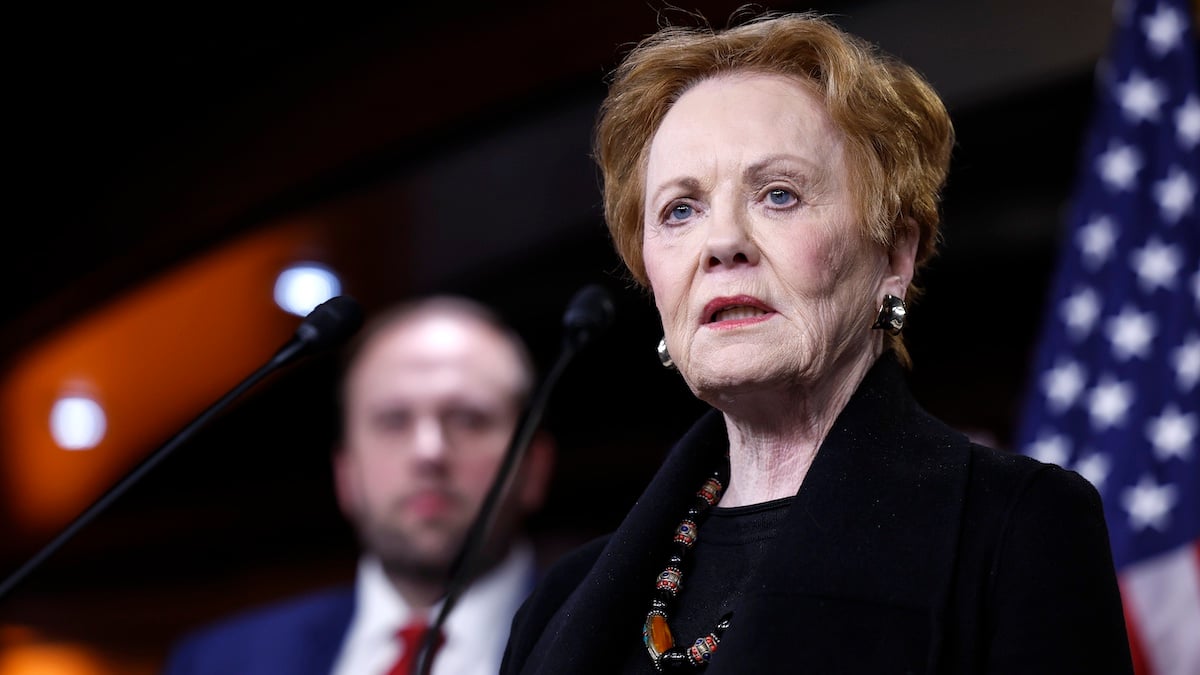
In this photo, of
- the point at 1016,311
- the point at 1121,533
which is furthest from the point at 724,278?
the point at 1016,311

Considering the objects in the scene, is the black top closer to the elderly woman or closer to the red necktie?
the elderly woman

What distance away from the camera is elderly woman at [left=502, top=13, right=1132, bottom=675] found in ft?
3.86

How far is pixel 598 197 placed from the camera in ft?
17.2

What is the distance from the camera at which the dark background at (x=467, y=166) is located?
14.5ft

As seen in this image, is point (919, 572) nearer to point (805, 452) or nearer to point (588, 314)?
point (805, 452)

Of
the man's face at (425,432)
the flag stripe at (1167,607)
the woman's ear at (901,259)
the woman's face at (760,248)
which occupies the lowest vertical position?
the flag stripe at (1167,607)

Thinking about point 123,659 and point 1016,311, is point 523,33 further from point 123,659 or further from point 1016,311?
point 123,659

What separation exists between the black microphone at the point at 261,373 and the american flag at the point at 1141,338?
1998mm

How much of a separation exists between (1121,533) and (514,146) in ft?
8.71

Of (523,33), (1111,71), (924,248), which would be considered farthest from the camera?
(523,33)

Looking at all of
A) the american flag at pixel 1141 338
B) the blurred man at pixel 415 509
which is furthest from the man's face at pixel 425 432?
the american flag at pixel 1141 338

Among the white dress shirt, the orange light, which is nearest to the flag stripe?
the white dress shirt

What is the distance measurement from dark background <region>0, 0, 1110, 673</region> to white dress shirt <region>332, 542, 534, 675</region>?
53.6 inches

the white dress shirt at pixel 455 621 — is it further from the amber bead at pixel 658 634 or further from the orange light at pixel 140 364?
the orange light at pixel 140 364
